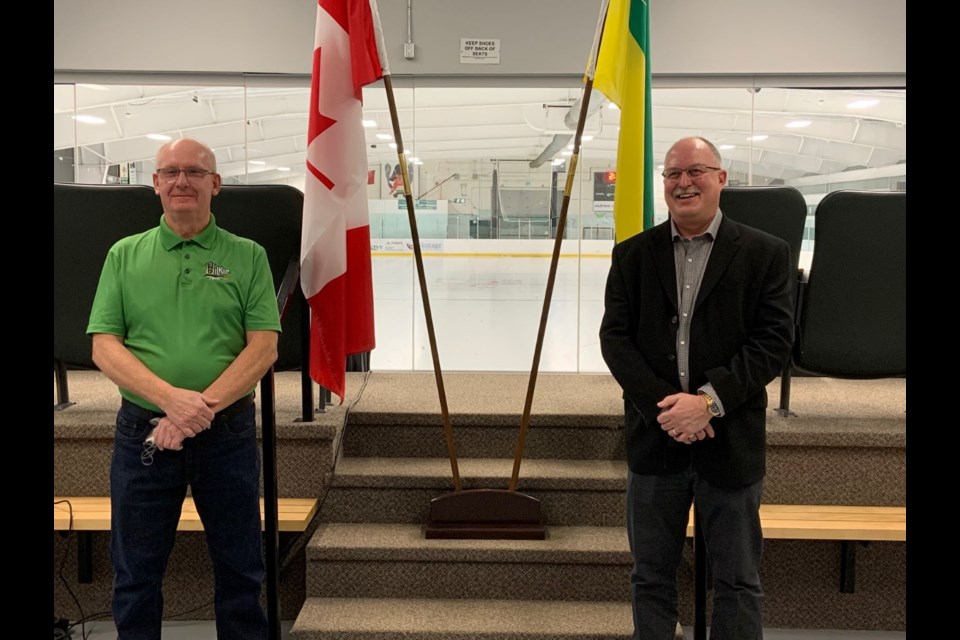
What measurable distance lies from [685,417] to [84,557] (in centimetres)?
239

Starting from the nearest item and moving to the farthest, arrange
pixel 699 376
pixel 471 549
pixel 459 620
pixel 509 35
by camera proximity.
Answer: pixel 699 376, pixel 459 620, pixel 471 549, pixel 509 35

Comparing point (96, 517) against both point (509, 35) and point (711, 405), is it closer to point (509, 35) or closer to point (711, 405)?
point (711, 405)

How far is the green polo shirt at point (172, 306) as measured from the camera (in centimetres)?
208

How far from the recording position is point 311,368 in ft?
9.19

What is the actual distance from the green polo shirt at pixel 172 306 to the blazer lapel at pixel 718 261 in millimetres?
1292

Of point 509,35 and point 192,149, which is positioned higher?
point 509,35

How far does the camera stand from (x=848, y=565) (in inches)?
116

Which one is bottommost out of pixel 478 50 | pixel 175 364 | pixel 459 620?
pixel 459 620

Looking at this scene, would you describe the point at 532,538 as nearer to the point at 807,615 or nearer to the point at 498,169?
the point at 807,615

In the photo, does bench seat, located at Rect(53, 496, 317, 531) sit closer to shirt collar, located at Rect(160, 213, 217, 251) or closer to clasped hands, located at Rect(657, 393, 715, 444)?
shirt collar, located at Rect(160, 213, 217, 251)

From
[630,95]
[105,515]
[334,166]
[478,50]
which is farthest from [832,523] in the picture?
[478,50]

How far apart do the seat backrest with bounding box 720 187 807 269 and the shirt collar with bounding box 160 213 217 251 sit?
6.29ft

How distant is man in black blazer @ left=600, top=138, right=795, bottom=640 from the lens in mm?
2037
